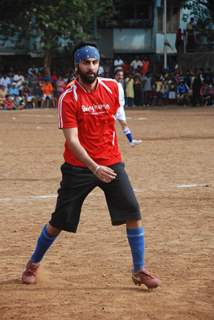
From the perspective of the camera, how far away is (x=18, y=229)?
9492mm

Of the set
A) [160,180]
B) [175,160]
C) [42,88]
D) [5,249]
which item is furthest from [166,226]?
[42,88]

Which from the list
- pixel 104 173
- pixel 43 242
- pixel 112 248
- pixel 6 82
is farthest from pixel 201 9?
pixel 104 173

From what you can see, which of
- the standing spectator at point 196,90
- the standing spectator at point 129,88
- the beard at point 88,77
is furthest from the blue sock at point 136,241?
the standing spectator at point 129,88

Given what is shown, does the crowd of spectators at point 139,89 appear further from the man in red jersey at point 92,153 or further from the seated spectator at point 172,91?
the man in red jersey at point 92,153

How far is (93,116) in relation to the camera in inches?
262

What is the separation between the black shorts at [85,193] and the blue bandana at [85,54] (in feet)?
2.81

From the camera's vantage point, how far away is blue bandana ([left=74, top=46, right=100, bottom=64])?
661cm

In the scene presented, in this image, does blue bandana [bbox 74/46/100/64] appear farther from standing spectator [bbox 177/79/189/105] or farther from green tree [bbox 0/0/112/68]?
green tree [bbox 0/0/112/68]

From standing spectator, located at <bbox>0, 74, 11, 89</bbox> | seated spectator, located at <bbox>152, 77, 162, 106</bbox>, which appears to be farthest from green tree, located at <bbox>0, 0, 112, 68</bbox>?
seated spectator, located at <bbox>152, 77, 162, 106</bbox>

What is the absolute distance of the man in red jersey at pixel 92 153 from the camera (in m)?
6.61

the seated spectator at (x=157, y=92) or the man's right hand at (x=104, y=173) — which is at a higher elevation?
the man's right hand at (x=104, y=173)

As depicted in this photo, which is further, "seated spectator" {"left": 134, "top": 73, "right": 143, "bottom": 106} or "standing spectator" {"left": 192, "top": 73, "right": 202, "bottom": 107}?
"seated spectator" {"left": 134, "top": 73, "right": 143, "bottom": 106}

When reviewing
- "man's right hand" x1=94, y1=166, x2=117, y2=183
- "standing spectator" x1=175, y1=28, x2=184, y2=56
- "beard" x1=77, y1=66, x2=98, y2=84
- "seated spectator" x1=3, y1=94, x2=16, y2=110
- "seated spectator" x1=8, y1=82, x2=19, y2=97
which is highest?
"beard" x1=77, y1=66, x2=98, y2=84

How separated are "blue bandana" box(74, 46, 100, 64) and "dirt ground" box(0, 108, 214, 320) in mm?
1833
